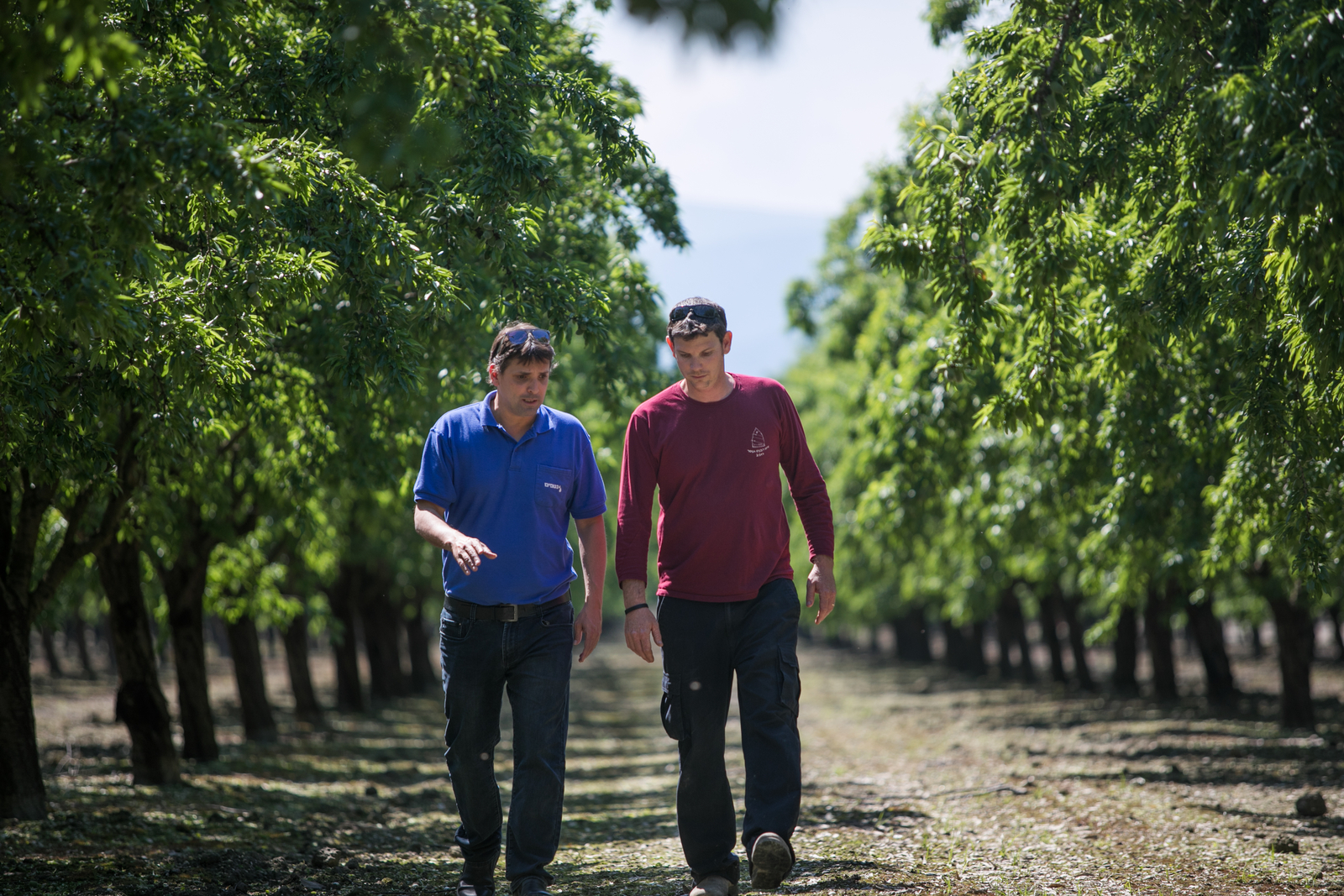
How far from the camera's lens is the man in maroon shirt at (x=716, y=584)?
5.34 m

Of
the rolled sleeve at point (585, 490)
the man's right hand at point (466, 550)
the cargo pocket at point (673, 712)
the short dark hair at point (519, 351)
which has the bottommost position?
the cargo pocket at point (673, 712)

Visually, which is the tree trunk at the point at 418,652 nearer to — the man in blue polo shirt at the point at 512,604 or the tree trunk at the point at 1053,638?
the tree trunk at the point at 1053,638

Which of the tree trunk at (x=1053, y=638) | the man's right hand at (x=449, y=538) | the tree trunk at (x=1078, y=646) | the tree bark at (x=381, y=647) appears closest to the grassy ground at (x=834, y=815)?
the man's right hand at (x=449, y=538)

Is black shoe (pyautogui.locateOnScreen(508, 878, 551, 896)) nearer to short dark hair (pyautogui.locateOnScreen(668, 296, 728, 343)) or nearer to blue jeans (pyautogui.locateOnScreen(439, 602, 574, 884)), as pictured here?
blue jeans (pyautogui.locateOnScreen(439, 602, 574, 884))

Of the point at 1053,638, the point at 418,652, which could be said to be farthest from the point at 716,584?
the point at 418,652

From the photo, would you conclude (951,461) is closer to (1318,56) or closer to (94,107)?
(1318,56)

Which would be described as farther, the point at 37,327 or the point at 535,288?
the point at 535,288

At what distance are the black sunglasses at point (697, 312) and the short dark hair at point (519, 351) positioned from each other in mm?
597

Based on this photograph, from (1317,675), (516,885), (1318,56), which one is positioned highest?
(1318,56)

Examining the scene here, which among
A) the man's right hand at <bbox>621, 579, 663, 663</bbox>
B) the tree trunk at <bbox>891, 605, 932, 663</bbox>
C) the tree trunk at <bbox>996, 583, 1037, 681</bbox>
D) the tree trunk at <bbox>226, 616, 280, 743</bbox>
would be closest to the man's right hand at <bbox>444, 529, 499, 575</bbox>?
the man's right hand at <bbox>621, 579, 663, 663</bbox>

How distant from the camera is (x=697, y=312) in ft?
17.8

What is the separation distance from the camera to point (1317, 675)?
31859 millimetres

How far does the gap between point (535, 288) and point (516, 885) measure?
4429 mm

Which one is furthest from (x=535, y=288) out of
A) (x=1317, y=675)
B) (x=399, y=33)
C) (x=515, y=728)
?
(x=1317, y=675)
